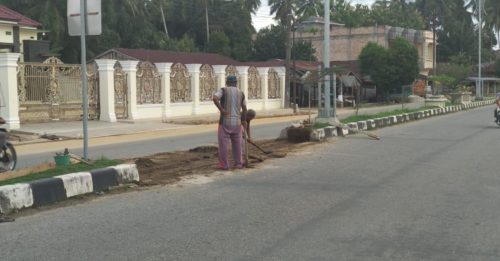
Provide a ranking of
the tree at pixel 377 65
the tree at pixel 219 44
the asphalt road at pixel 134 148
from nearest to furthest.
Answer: the asphalt road at pixel 134 148 < the tree at pixel 377 65 < the tree at pixel 219 44

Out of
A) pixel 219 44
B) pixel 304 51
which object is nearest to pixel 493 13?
pixel 304 51

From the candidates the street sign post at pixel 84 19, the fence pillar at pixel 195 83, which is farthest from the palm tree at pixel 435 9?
→ the street sign post at pixel 84 19

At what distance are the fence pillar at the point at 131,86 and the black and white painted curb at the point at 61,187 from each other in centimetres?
1687

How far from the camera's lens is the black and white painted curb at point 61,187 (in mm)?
6910

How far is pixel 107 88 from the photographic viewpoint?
24.2 m

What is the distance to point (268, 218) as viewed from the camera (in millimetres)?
6613

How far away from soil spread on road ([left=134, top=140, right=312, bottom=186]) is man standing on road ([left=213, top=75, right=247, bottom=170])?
0.45m

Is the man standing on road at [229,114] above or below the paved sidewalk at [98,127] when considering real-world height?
above

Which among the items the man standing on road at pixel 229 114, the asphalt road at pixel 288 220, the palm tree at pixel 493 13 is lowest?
the asphalt road at pixel 288 220

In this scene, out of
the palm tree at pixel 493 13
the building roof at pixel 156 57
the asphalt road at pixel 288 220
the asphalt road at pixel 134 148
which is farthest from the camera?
the palm tree at pixel 493 13

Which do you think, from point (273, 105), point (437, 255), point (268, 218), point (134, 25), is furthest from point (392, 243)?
point (134, 25)

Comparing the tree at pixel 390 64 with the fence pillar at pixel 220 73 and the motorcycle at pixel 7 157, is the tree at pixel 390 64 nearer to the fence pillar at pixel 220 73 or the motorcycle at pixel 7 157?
the fence pillar at pixel 220 73

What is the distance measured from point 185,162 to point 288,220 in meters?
4.73

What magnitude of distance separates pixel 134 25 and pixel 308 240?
52.6 metres
